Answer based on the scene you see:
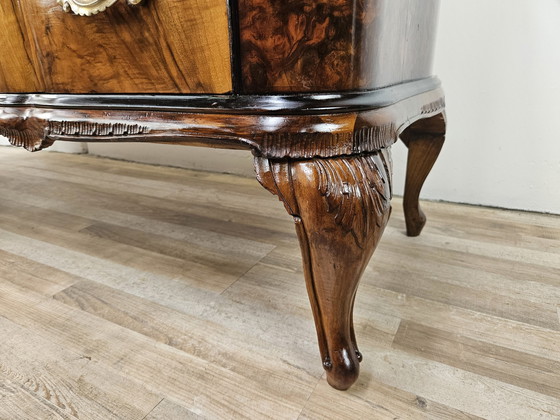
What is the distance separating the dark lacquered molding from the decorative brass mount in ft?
0.28

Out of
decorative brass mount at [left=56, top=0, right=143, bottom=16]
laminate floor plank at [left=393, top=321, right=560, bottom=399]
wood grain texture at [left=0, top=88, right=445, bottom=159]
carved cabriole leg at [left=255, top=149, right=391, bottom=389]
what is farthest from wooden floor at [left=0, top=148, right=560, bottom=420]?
decorative brass mount at [left=56, top=0, right=143, bottom=16]

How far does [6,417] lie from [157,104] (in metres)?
0.38

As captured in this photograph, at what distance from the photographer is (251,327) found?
588 millimetres

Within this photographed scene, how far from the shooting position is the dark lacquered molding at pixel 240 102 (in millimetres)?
346

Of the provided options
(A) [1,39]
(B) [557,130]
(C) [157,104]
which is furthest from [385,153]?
(B) [557,130]

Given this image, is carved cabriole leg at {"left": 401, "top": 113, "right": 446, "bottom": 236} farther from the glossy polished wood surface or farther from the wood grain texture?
the glossy polished wood surface

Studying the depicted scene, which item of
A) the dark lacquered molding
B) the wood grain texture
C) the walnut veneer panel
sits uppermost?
the walnut veneer panel

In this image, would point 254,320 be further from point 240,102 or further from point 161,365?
point 240,102

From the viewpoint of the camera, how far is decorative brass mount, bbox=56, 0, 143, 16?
39 centimetres

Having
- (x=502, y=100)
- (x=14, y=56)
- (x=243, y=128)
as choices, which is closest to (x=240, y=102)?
(x=243, y=128)

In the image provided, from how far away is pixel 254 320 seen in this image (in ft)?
1.98

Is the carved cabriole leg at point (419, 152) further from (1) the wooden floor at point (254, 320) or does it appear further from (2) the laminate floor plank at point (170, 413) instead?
(2) the laminate floor plank at point (170, 413)

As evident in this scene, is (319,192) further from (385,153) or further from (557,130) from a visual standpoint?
(557,130)

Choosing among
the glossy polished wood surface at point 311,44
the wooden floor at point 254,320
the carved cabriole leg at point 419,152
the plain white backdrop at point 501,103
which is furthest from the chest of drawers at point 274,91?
the plain white backdrop at point 501,103
